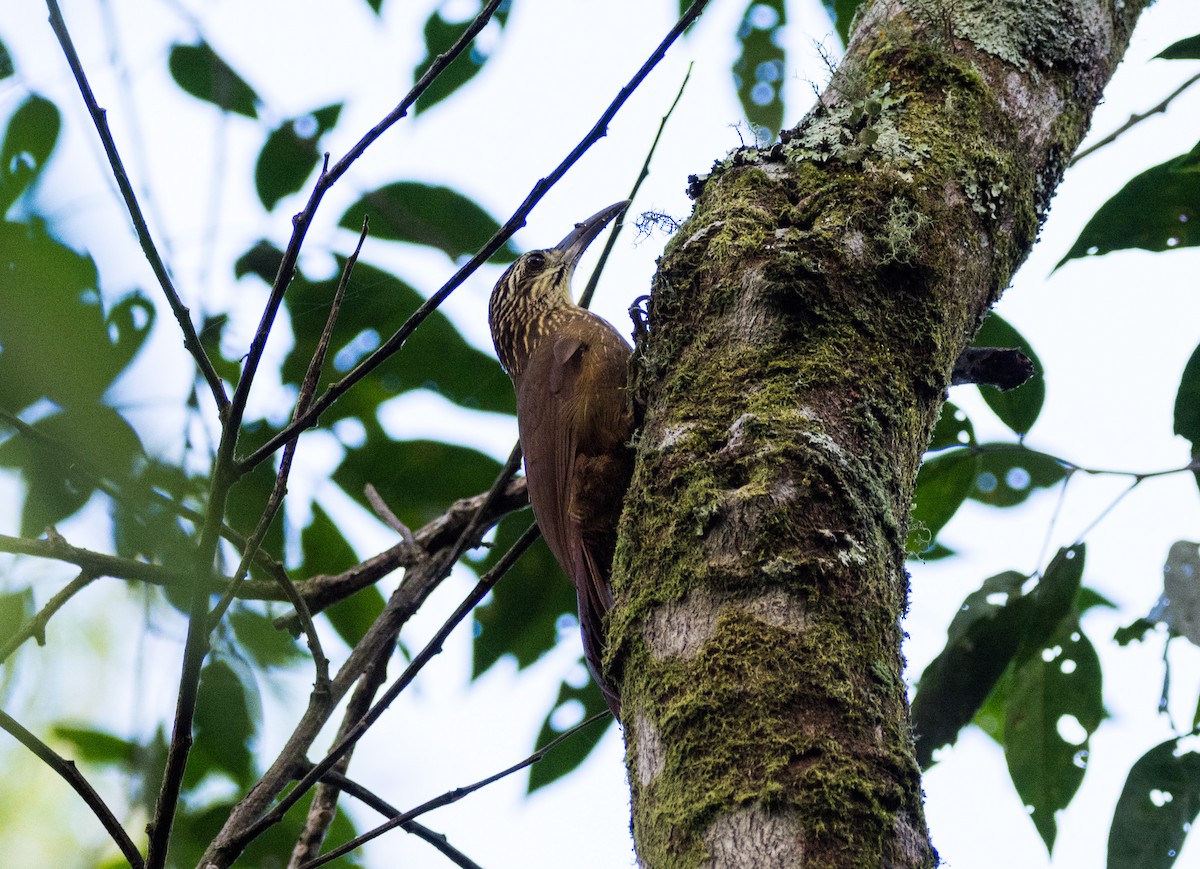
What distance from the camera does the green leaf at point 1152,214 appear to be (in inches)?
107

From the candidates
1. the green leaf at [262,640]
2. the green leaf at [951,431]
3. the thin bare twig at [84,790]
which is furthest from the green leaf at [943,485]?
the green leaf at [262,640]

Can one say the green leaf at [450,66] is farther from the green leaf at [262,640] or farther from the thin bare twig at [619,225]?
the green leaf at [262,640]

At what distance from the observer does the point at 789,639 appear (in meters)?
1.42

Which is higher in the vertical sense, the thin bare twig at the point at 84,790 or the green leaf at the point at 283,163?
the green leaf at the point at 283,163

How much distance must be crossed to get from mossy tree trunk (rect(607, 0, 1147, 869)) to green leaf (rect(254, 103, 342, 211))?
1.27 metres

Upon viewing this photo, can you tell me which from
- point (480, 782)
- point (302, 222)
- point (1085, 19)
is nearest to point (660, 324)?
point (302, 222)

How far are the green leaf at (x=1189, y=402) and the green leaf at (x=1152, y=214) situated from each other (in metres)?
0.32

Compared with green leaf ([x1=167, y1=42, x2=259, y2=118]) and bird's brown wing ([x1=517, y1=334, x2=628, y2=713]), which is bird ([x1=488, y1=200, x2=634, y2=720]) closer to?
bird's brown wing ([x1=517, y1=334, x2=628, y2=713])

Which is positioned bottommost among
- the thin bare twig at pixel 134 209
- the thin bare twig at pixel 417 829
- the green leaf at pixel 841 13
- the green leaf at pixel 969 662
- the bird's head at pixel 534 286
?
the thin bare twig at pixel 417 829

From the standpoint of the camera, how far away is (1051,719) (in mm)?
2900

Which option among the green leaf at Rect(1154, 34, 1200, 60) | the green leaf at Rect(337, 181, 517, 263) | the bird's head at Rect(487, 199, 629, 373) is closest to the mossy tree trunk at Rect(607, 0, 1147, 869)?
the green leaf at Rect(1154, 34, 1200, 60)

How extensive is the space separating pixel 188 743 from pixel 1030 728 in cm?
231

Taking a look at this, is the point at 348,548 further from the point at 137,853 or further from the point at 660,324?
the point at 137,853

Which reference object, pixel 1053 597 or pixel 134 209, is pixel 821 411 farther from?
pixel 1053 597
